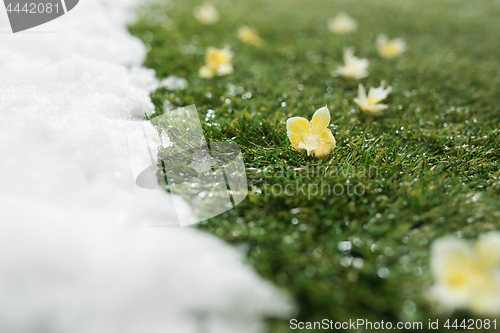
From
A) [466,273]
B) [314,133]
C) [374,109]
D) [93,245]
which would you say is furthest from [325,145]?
[93,245]

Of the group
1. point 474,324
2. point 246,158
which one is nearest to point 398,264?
point 474,324

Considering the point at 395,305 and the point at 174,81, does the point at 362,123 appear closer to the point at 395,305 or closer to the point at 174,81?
the point at 395,305

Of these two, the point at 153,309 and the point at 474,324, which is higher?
the point at 153,309

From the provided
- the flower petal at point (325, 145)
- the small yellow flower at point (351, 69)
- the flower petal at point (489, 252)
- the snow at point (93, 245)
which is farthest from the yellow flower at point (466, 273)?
the small yellow flower at point (351, 69)

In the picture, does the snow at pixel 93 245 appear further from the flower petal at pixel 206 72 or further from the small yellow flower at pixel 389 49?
the small yellow flower at pixel 389 49

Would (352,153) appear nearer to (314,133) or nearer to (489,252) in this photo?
(314,133)

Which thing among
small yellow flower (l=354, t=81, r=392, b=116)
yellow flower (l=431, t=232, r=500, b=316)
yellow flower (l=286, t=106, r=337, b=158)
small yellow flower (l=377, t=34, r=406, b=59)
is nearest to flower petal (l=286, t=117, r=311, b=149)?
yellow flower (l=286, t=106, r=337, b=158)
